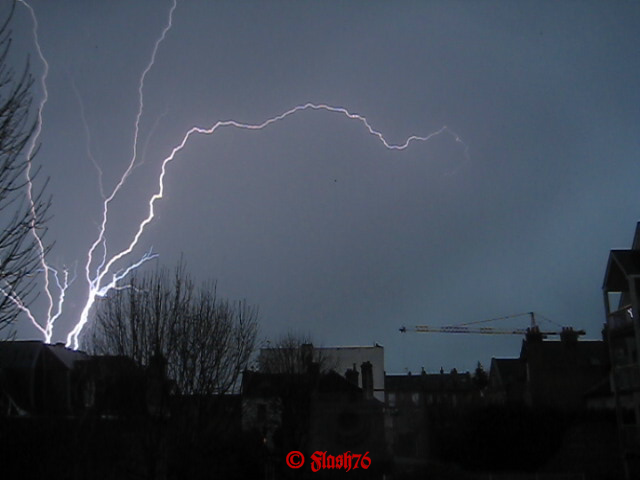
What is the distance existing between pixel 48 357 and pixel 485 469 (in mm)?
19839

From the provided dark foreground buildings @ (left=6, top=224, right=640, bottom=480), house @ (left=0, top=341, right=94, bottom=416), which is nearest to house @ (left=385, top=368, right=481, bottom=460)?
dark foreground buildings @ (left=6, top=224, right=640, bottom=480)

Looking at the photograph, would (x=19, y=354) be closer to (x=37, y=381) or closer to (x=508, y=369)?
(x=37, y=381)

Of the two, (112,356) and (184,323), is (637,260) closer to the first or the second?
(184,323)

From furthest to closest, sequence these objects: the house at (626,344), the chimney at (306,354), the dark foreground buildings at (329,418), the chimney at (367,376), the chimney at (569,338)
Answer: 1. the chimney at (569,338)
2. the chimney at (367,376)
3. the chimney at (306,354)
4. the house at (626,344)
5. the dark foreground buildings at (329,418)

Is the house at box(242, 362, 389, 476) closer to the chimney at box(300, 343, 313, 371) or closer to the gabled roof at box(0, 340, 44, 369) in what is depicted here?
the chimney at box(300, 343, 313, 371)

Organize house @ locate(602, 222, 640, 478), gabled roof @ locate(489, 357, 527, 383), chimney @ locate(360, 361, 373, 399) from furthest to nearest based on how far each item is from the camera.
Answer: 1. gabled roof @ locate(489, 357, 527, 383)
2. chimney @ locate(360, 361, 373, 399)
3. house @ locate(602, 222, 640, 478)

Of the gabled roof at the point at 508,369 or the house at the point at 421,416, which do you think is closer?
the house at the point at 421,416

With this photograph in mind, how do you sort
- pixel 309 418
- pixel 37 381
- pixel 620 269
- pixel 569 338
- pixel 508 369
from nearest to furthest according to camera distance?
pixel 37 381 → pixel 620 269 → pixel 309 418 → pixel 569 338 → pixel 508 369

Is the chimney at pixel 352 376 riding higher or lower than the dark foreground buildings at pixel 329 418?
higher

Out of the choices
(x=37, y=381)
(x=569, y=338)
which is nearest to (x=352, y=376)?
(x=569, y=338)

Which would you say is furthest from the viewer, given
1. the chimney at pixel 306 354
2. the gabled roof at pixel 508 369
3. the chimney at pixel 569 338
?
the gabled roof at pixel 508 369

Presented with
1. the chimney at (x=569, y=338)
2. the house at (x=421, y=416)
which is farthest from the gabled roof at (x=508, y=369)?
the house at (x=421, y=416)

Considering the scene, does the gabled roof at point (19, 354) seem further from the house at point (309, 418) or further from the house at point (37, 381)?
the house at point (309, 418)

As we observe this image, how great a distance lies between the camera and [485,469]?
82.7 ft
